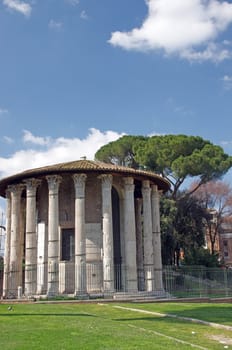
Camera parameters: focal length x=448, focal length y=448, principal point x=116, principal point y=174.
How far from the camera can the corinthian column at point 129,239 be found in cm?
2108

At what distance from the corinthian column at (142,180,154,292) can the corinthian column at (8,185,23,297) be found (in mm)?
6491

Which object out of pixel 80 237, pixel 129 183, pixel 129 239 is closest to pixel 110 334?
pixel 80 237

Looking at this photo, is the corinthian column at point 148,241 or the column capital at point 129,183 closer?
the corinthian column at point 148,241

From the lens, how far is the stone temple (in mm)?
20906

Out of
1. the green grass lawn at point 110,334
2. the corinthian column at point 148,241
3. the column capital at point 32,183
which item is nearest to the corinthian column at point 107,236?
the corinthian column at point 148,241

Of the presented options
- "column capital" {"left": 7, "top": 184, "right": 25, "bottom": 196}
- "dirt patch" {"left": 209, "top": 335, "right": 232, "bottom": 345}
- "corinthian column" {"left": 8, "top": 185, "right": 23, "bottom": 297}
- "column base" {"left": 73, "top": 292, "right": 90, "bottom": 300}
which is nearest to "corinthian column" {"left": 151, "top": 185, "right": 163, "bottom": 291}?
"column base" {"left": 73, "top": 292, "right": 90, "bottom": 300}

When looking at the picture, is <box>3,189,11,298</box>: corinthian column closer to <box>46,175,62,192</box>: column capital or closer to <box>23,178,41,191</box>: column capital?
<box>23,178,41,191</box>: column capital

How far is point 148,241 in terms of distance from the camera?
23.0m

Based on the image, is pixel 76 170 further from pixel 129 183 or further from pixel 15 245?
pixel 15 245

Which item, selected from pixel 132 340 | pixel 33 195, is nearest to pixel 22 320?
pixel 132 340

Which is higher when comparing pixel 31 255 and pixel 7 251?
pixel 7 251

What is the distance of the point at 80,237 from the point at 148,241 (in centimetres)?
402

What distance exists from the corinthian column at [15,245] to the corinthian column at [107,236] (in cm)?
487

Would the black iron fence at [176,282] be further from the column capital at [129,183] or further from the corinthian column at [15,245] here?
the column capital at [129,183]
